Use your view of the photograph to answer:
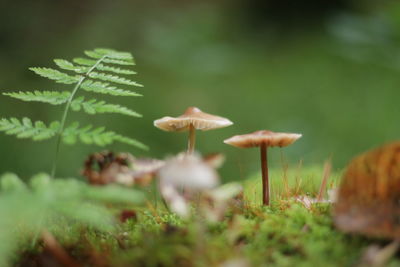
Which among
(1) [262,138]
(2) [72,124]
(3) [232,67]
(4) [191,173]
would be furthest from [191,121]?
(3) [232,67]

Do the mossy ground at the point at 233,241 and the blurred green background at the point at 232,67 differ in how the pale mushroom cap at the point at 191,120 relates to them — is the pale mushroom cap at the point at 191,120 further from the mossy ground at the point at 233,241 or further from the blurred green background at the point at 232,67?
the blurred green background at the point at 232,67

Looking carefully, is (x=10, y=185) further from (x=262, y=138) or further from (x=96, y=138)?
(x=262, y=138)

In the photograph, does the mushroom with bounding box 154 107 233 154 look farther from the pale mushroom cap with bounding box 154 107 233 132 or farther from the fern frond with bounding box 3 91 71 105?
the fern frond with bounding box 3 91 71 105

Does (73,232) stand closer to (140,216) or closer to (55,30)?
(140,216)

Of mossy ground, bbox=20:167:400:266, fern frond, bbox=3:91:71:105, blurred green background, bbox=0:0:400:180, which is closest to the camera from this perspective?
mossy ground, bbox=20:167:400:266

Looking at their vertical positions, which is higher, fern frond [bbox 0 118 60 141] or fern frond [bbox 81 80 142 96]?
fern frond [bbox 81 80 142 96]

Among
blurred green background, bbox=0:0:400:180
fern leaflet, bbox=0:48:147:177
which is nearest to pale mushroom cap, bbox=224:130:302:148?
fern leaflet, bbox=0:48:147:177

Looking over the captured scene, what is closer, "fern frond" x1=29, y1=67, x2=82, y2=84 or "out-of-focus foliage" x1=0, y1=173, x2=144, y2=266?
"out-of-focus foliage" x1=0, y1=173, x2=144, y2=266

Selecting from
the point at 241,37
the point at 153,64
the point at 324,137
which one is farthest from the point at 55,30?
the point at 324,137
